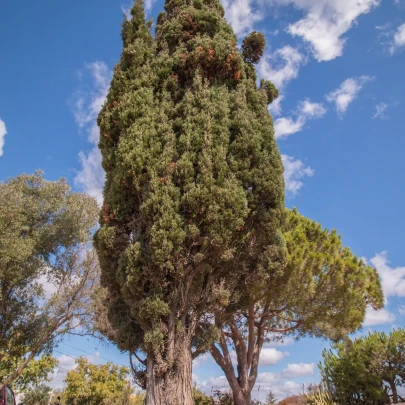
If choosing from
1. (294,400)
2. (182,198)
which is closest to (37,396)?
(294,400)

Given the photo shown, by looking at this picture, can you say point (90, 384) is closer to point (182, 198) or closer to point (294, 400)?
point (294, 400)

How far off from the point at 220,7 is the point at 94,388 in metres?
27.6

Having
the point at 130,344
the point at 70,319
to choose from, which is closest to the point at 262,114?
the point at 130,344

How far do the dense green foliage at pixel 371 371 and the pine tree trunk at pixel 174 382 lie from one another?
792 centimetres

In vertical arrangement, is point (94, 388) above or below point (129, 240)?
below

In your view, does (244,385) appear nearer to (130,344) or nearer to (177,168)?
(130,344)

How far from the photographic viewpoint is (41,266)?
16.3 meters

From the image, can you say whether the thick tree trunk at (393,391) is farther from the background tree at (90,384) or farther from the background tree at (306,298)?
the background tree at (90,384)

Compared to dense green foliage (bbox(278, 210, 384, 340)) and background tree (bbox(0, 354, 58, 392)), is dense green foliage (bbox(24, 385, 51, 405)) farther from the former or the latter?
dense green foliage (bbox(278, 210, 384, 340))

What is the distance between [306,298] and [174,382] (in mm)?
7255

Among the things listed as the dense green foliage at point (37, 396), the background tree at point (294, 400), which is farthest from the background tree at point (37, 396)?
the background tree at point (294, 400)

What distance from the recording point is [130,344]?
29.2 feet

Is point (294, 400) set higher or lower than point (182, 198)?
lower

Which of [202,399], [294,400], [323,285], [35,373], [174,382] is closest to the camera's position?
[174,382]
